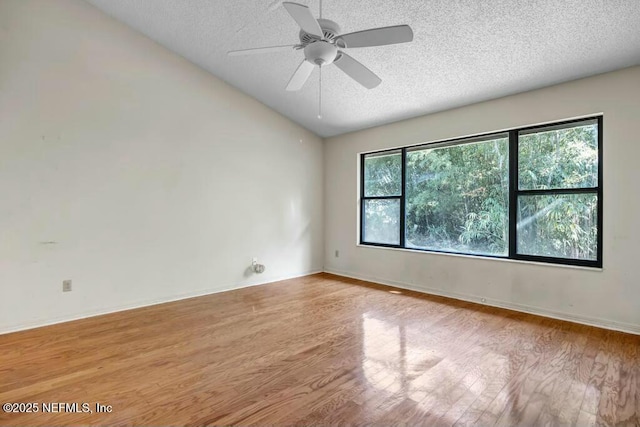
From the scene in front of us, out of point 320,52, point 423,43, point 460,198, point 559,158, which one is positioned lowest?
point 460,198

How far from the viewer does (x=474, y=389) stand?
6.56 feet

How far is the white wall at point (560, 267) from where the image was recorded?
295 centimetres

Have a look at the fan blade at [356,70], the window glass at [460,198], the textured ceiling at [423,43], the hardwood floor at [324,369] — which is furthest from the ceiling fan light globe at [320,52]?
the window glass at [460,198]

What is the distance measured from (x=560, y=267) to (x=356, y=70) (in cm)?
297

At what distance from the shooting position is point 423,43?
9.84 feet

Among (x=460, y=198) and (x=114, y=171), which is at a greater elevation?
(x=114, y=171)

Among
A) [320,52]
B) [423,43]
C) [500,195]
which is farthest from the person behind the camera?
[500,195]

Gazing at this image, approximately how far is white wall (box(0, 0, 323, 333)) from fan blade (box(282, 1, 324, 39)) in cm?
268

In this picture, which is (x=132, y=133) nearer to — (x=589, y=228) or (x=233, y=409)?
(x=233, y=409)

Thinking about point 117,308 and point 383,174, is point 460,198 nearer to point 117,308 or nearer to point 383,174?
point 383,174

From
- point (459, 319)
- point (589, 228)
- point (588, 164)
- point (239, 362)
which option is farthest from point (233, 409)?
point (588, 164)

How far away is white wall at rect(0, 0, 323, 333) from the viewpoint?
2.96 metres

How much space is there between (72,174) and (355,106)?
346 centimetres

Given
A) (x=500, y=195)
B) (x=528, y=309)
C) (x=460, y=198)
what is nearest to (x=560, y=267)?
(x=528, y=309)
